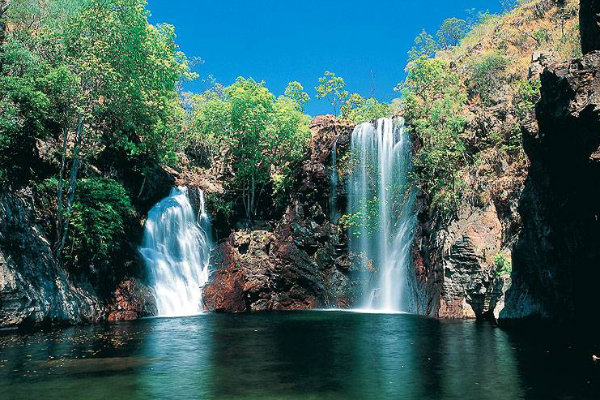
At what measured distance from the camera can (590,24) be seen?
45.5 ft

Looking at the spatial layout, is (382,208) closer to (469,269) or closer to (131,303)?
(469,269)

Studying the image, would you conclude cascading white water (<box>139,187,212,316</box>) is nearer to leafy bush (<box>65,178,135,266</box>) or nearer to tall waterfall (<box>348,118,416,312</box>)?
leafy bush (<box>65,178,135,266</box>)

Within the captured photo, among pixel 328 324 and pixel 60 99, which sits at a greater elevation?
pixel 60 99

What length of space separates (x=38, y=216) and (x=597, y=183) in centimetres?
2380

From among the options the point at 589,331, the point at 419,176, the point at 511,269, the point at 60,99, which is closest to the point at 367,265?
the point at 419,176

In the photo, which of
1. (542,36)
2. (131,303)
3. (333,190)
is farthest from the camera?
(542,36)

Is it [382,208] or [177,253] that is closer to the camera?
[177,253]

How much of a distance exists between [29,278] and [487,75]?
3588 centimetres

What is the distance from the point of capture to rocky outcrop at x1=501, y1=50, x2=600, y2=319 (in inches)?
460

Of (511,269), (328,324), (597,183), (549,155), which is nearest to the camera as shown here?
(597,183)

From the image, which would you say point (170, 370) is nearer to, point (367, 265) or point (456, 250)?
point (456, 250)

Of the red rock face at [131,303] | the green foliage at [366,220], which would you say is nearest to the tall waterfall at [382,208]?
the green foliage at [366,220]

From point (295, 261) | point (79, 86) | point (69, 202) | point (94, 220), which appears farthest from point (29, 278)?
point (295, 261)

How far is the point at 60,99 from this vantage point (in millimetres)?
23375
